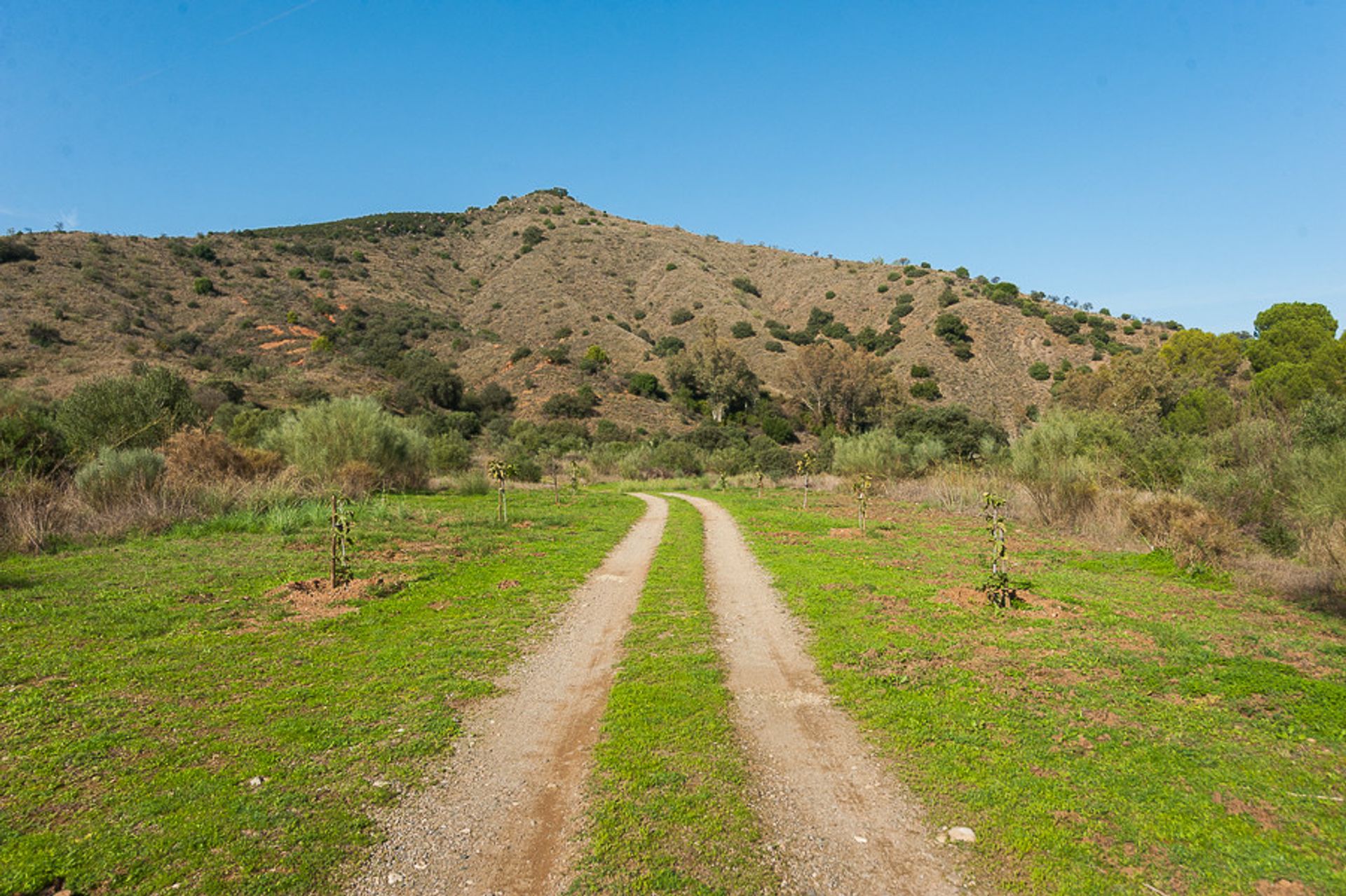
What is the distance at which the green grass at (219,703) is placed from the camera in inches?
151

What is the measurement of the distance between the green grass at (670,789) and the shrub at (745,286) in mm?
87328

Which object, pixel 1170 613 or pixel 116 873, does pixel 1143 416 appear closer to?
pixel 1170 613

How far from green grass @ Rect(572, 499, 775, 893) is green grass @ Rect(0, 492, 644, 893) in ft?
5.12

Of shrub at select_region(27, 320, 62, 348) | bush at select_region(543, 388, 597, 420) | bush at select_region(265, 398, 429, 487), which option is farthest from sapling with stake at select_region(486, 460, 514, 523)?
shrub at select_region(27, 320, 62, 348)

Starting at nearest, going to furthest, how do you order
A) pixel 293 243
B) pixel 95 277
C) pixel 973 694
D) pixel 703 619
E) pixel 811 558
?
pixel 973 694 → pixel 703 619 → pixel 811 558 → pixel 95 277 → pixel 293 243

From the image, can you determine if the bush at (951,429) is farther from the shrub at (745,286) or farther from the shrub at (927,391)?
the shrub at (745,286)

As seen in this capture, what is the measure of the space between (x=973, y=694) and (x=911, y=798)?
221cm

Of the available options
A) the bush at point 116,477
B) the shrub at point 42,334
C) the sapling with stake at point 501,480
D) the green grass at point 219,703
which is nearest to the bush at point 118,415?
the bush at point 116,477

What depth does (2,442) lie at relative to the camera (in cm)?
1528

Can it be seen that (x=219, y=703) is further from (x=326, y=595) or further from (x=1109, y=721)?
(x=1109, y=721)

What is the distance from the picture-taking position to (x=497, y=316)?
252 ft

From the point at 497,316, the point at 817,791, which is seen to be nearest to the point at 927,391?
the point at 497,316

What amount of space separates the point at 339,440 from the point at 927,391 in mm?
50613

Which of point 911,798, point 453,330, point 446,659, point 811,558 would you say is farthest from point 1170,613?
point 453,330
